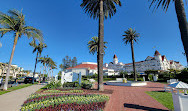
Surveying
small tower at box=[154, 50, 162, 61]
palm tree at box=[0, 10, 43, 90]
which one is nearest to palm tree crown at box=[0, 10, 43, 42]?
palm tree at box=[0, 10, 43, 90]

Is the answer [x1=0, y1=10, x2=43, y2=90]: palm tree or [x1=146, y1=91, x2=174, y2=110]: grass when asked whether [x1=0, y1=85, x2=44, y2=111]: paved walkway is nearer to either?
[x1=0, y1=10, x2=43, y2=90]: palm tree

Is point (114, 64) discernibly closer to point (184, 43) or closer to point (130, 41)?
point (130, 41)

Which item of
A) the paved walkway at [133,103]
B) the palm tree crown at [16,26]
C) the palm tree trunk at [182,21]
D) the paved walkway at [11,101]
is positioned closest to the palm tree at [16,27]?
the palm tree crown at [16,26]

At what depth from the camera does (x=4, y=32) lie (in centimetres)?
1094

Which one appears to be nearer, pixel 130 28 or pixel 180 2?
pixel 180 2

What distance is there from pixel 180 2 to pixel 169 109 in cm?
547

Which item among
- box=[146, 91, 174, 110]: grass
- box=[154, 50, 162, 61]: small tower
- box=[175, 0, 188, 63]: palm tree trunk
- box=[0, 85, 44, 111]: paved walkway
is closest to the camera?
box=[175, 0, 188, 63]: palm tree trunk

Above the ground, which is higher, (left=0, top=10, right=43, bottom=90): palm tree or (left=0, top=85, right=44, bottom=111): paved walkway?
(left=0, top=10, right=43, bottom=90): palm tree

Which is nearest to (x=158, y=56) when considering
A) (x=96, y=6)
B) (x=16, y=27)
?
(x=96, y=6)

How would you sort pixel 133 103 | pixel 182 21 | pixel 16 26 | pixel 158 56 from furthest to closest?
pixel 158 56 < pixel 16 26 < pixel 133 103 < pixel 182 21

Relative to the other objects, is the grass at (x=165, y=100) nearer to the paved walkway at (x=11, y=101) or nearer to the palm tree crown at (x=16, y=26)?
the paved walkway at (x=11, y=101)

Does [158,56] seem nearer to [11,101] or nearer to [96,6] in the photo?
[96,6]

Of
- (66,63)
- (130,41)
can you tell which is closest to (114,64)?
(66,63)

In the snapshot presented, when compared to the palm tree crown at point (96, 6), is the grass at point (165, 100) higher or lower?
lower
